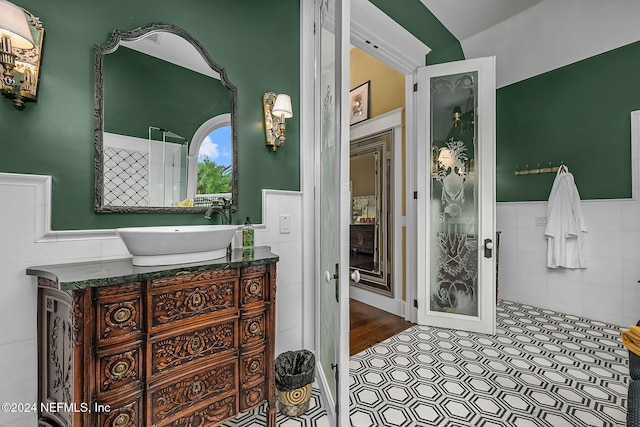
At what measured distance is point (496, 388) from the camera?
1.93 m

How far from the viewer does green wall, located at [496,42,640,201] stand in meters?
2.91

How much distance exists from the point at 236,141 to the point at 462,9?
305 cm

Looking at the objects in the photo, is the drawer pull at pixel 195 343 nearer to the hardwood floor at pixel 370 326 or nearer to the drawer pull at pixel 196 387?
the drawer pull at pixel 196 387

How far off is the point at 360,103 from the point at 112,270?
3638 millimetres

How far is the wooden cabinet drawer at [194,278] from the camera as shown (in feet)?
3.69

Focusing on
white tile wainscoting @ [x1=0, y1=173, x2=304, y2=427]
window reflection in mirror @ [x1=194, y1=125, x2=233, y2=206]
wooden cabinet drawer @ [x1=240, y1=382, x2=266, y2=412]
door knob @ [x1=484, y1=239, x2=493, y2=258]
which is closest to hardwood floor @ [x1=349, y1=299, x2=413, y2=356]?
door knob @ [x1=484, y1=239, x2=493, y2=258]

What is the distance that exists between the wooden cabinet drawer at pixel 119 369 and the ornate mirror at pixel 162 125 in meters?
0.69

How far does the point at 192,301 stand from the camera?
122cm

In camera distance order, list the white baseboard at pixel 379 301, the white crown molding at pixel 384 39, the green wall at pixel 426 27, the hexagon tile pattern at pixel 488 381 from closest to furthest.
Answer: the hexagon tile pattern at pixel 488 381 → the white crown molding at pixel 384 39 → the green wall at pixel 426 27 → the white baseboard at pixel 379 301

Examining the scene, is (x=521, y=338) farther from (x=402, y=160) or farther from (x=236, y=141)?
(x=236, y=141)

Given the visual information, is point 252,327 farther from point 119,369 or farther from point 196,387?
point 119,369

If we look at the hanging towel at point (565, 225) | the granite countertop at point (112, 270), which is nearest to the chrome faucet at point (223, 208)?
the granite countertop at point (112, 270)

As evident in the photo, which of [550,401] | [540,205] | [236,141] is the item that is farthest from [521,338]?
[236,141]

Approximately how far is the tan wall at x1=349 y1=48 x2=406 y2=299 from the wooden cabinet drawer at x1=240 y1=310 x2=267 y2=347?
228 cm
